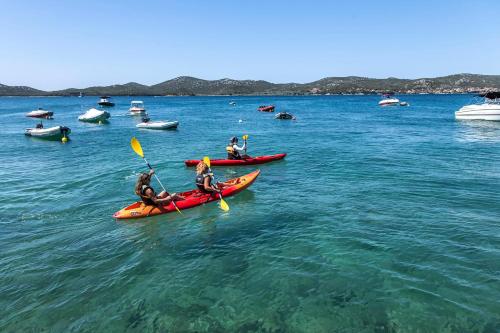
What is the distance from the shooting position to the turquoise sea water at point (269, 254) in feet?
31.8

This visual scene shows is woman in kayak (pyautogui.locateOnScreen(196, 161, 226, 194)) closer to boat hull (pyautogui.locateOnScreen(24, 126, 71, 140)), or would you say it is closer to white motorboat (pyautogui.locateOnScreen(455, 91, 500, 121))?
boat hull (pyautogui.locateOnScreen(24, 126, 71, 140))

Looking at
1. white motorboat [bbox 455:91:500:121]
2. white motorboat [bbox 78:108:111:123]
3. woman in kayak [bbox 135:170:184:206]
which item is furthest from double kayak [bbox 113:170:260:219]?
white motorboat [bbox 78:108:111:123]

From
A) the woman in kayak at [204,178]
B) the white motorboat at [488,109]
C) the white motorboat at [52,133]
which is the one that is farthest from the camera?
the white motorboat at [488,109]

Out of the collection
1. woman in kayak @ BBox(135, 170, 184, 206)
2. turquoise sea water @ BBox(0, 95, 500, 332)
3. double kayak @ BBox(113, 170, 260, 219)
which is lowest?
turquoise sea water @ BBox(0, 95, 500, 332)

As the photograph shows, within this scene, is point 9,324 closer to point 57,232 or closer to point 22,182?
point 57,232

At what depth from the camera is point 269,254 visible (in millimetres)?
13070

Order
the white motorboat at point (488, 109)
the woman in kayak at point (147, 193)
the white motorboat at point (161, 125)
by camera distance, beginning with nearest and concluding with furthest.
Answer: the woman in kayak at point (147, 193) < the white motorboat at point (488, 109) < the white motorboat at point (161, 125)

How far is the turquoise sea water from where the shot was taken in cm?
970

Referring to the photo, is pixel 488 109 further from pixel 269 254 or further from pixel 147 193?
pixel 147 193

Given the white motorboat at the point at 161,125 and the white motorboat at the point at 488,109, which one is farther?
the white motorboat at the point at 161,125

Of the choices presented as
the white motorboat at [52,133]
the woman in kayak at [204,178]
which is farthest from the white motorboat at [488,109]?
the white motorboat at [52,133]

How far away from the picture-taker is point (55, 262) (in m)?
13.0

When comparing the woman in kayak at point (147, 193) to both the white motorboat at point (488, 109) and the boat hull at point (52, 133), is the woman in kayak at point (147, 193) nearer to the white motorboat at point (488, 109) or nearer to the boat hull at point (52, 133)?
the boat hull at point (52, 133)

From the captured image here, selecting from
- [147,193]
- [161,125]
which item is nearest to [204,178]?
[147,193]
